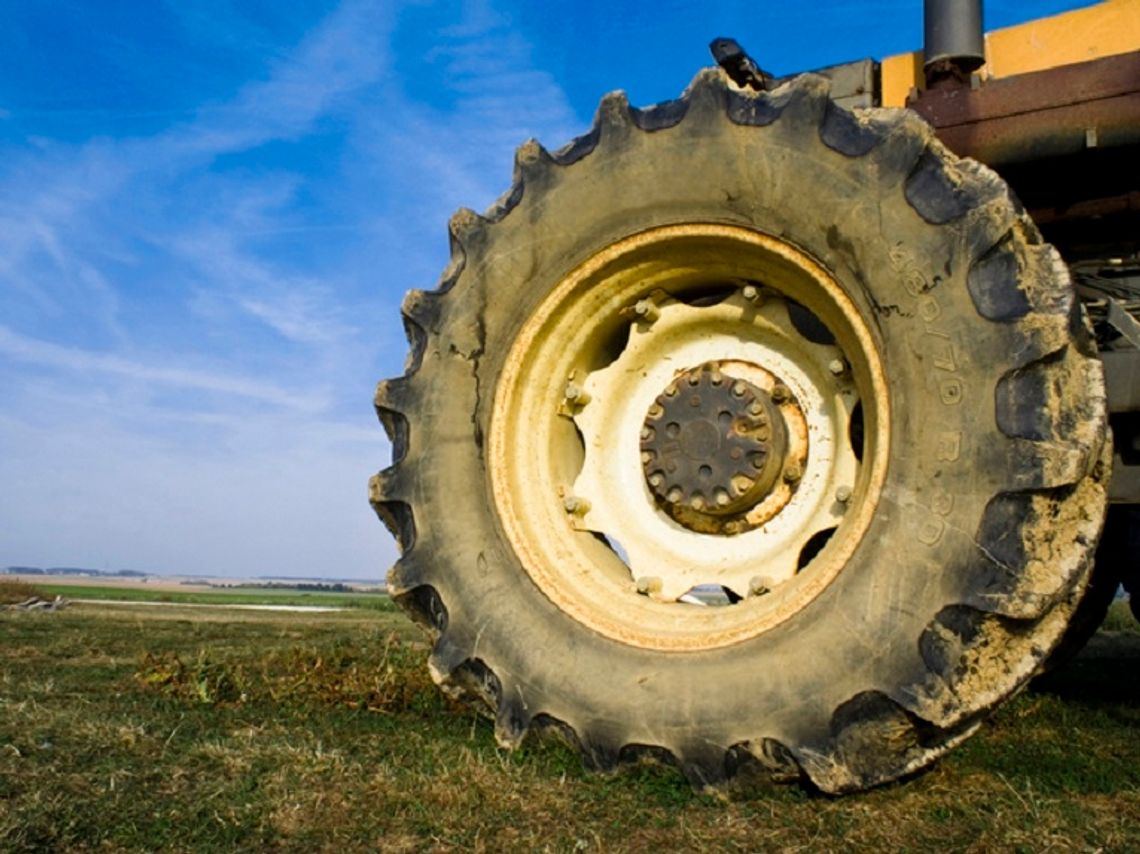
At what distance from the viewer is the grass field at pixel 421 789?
2.17 m

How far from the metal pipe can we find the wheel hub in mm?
1221

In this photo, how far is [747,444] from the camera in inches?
125

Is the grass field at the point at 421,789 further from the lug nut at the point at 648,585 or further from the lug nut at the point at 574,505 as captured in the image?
the lug nut at the point at 574,505

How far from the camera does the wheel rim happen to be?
10.1 feet

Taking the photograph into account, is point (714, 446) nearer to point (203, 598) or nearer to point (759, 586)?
point (759, 586)

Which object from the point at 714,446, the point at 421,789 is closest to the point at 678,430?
the point at 714,446

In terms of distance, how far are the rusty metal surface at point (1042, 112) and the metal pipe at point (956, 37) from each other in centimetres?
14

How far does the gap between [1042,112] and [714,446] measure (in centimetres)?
135

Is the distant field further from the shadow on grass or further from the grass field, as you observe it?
the grass field

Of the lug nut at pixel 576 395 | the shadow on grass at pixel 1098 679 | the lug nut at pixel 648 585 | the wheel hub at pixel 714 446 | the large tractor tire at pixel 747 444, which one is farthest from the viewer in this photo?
the shadow on grass at pixel 1098 679

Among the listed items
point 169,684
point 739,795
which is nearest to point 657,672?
point 739,795

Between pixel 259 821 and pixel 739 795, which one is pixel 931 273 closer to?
pixel 739 795

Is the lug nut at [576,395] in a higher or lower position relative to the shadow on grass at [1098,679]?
higher

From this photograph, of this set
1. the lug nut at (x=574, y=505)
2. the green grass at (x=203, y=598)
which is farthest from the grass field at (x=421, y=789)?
the green grass at (x=203, y=598)
